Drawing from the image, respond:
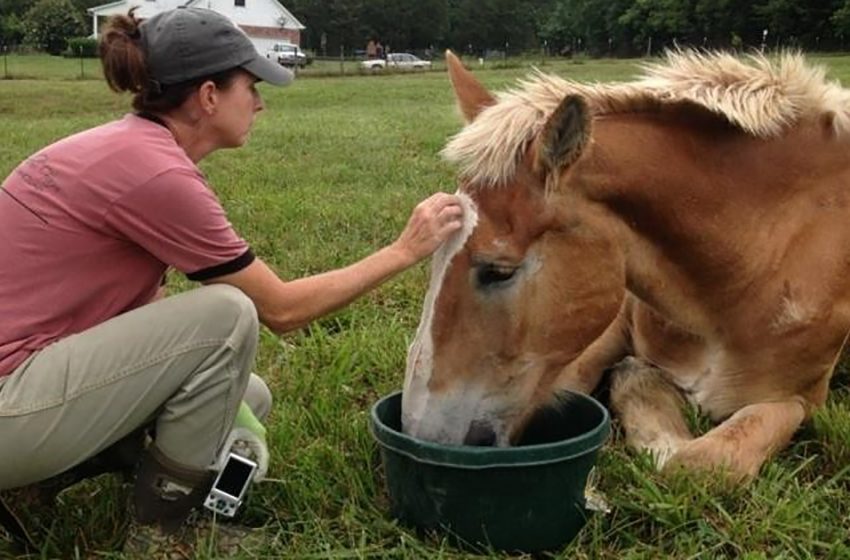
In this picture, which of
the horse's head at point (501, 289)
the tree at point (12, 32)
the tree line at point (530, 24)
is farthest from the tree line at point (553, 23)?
the horse's head at point (501, 289)

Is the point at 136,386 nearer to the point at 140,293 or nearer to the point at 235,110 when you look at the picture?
the point at 140,293

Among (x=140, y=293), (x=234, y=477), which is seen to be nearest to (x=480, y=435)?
(x=234, y=477)

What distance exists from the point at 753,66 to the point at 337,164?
6.55 meters

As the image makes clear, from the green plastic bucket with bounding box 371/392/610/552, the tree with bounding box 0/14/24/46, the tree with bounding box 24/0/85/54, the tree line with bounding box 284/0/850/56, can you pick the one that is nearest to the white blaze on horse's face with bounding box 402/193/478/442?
the green plastic bucket with bounding box 371/392/610/552

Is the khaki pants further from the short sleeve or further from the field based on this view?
the field

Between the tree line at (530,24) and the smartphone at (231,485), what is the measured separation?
40.5m

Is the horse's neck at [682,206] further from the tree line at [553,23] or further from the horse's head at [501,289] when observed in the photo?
the tree line at [553,23]

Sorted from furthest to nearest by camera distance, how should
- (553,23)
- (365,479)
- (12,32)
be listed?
(553,23)
(12,32)
(365,479)

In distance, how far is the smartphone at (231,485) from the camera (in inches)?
106

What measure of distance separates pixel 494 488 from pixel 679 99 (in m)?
1.43

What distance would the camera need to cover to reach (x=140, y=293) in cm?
272

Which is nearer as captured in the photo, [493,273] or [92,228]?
[92,228]

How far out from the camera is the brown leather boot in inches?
103

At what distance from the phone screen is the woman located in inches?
2.2
